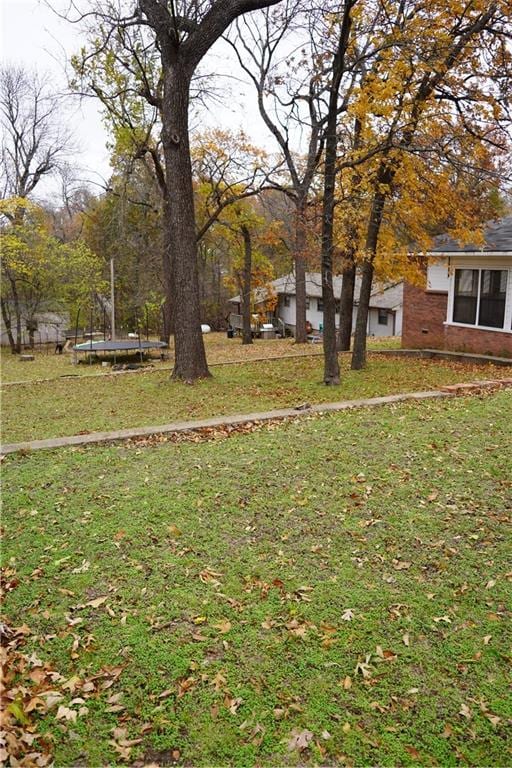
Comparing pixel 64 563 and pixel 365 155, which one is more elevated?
pixel 365 155

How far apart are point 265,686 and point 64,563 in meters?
1.75

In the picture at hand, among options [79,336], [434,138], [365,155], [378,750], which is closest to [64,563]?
[378,750]

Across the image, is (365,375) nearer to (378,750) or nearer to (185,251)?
(185,251)

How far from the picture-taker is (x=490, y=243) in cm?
1334

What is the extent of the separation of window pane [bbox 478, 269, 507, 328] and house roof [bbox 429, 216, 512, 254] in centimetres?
63

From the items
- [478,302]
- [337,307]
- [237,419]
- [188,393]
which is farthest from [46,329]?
[237,419]

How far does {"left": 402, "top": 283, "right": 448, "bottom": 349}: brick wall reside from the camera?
1542 centimetres

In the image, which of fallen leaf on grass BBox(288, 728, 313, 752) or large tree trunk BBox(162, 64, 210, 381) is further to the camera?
large tree trunk BBox(162, 64, 210, 381)

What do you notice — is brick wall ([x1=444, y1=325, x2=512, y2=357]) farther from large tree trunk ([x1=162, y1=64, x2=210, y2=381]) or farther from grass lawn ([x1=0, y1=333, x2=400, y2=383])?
large tree trunk ([x1=162, y1=64, x2=210, y2=381])

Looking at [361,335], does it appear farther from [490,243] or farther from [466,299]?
[490,243]

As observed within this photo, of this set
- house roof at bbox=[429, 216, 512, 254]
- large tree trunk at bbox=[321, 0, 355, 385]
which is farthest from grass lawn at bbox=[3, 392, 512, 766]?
house roof at bbox=[429, 216, 512, 254]

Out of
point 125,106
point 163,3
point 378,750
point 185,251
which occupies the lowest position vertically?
point 378,750

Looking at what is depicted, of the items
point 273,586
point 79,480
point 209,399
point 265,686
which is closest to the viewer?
point 265,686

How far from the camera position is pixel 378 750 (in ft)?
8.27
